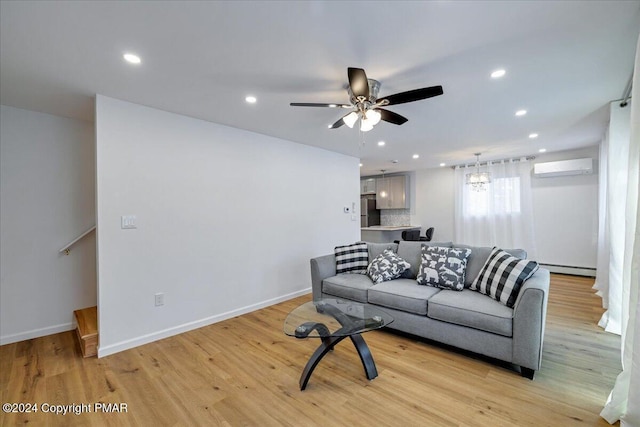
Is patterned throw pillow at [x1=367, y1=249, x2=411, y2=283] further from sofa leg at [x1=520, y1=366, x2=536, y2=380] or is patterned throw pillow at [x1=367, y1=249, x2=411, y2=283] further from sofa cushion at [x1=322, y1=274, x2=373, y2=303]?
sofa leg at [x1=520, y1=366, x2=536, y2=380]

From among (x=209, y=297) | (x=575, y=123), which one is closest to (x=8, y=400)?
(x=209, y=297)

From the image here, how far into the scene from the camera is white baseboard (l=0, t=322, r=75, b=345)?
2.80m

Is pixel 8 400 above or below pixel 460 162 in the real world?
below

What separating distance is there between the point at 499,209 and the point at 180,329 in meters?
6.43

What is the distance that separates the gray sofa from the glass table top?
0.48 meters

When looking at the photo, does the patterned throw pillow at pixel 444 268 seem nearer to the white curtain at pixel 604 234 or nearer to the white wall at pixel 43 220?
the white curtain at pixel 604 234

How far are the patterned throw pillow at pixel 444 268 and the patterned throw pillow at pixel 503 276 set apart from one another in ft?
0.57

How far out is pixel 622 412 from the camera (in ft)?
5.41

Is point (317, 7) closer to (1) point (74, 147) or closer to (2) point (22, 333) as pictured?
(1) point (74, 147)

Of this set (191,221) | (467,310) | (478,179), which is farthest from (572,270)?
(191,221)

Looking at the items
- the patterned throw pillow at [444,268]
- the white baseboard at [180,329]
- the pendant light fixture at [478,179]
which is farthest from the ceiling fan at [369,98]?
the pendant light fixture at [478,179]

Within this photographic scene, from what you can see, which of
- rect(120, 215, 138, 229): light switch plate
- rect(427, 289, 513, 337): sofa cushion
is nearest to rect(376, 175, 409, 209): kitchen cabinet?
rect(427, 289, 513, 337): sofa cushion

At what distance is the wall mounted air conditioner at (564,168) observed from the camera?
504 centimetres

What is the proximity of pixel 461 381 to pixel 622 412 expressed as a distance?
0.87 meters
